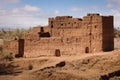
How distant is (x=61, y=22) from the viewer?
135 ft

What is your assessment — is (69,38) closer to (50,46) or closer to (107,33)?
(50,46)

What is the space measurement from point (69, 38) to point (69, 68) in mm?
9006

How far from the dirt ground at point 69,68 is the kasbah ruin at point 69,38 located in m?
1.45

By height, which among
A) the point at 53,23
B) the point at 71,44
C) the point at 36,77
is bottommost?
the point at 36,77

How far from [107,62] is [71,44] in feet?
27.0

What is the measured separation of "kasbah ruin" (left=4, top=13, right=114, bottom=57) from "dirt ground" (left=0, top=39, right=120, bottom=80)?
1453 millimetres

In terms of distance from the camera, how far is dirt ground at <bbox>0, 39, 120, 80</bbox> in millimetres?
25938

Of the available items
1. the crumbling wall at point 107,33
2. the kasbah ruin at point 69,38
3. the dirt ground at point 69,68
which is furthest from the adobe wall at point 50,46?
the crumbling wall at point 107,33

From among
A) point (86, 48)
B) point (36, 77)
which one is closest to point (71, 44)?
point (86, 48)

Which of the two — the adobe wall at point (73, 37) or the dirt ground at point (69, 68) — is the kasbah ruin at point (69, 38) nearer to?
the adobe wall at point (73, 37)

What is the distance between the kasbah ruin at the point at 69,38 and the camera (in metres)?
37.4

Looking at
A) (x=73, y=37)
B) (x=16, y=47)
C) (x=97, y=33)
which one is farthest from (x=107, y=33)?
(x=16, y=47)

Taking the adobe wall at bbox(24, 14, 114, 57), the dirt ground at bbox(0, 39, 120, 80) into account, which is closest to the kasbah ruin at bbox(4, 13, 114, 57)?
the adobe wall at bbox(24, 14, 114, 57)

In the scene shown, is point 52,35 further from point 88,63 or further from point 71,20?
point 88,63
